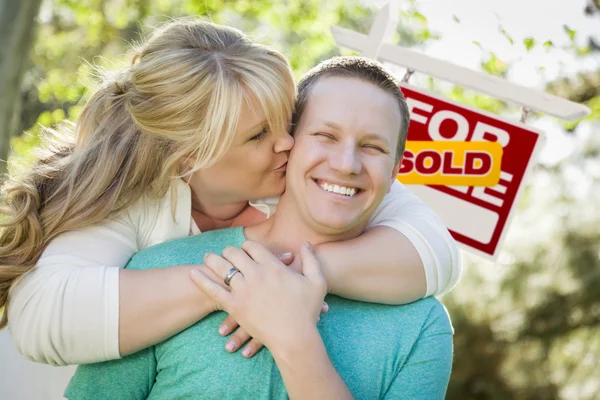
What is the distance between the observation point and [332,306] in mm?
2000

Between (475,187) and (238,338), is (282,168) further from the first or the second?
(475,187)

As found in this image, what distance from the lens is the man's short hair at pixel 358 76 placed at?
2.10m

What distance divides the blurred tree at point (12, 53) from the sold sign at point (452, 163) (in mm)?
2200

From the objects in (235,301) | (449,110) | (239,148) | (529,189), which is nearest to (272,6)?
→ (529,189)

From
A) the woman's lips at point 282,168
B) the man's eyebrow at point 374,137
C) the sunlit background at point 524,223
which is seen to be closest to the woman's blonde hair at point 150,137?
the woman's lips at point 282,168

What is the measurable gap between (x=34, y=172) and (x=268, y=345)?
2.72 ft

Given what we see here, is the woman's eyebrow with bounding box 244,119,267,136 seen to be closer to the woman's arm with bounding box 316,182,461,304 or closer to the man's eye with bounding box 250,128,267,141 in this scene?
the man's eye with bounding box 250,128,267,141

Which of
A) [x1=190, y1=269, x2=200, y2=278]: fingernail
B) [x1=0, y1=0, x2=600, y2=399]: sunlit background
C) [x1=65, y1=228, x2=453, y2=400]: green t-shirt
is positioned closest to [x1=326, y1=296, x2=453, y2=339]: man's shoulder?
[x1=65, y1=228, x2=453, y2=400]: green t-shirt

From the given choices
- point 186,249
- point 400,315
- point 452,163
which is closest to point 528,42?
point 452,163

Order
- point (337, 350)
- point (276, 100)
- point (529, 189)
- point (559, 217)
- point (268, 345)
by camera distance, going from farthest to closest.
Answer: point (529, 189) < point (559, 217) < point (276, 100) < point (337, 350) < point (268, 345)

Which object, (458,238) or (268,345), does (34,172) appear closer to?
(268,345)

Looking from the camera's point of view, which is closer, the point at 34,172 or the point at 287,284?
the point at 287,284

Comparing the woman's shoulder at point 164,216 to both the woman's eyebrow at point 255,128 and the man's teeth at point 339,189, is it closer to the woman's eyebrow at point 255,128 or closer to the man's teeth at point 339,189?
the woman's eyebrow at point 255,128

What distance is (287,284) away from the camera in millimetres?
1786
